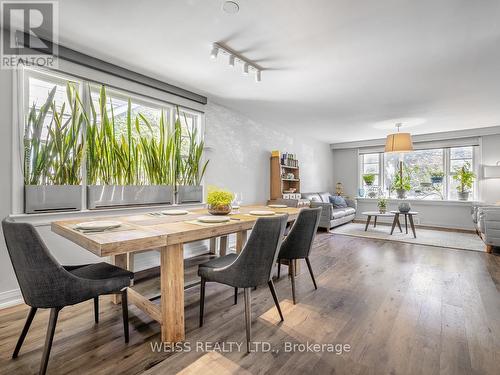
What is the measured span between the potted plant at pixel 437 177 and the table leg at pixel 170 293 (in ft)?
23.5

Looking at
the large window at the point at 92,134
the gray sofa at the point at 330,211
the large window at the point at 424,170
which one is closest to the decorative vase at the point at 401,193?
the large window at the point at 424,170

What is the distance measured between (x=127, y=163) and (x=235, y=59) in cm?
171

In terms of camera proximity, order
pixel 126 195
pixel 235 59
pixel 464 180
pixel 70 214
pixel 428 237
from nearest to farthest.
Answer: pixel 70 214
pixel 235 59
pixel 126 195
pixel 428 237
pixel 464 180

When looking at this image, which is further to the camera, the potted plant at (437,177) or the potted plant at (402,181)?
the potted plant at (402,181)

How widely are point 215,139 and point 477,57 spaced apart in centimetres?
333

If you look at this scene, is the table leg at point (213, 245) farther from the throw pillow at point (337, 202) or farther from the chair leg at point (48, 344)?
the throw pillow at point (337, 202)

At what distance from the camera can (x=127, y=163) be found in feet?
9.66

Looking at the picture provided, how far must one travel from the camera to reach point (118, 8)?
1897 mm

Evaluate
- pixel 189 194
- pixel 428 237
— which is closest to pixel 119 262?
pixel 189 194

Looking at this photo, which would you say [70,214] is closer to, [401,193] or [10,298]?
[10,298]

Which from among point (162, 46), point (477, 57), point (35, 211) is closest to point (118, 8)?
point (162, 46)

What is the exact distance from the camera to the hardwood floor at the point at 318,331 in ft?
4.85

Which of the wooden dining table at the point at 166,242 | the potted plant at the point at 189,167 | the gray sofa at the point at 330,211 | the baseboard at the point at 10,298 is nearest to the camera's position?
the wooden dining table at the point at 166,242

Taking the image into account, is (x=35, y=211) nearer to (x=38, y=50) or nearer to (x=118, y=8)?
(x=38, y=50)
